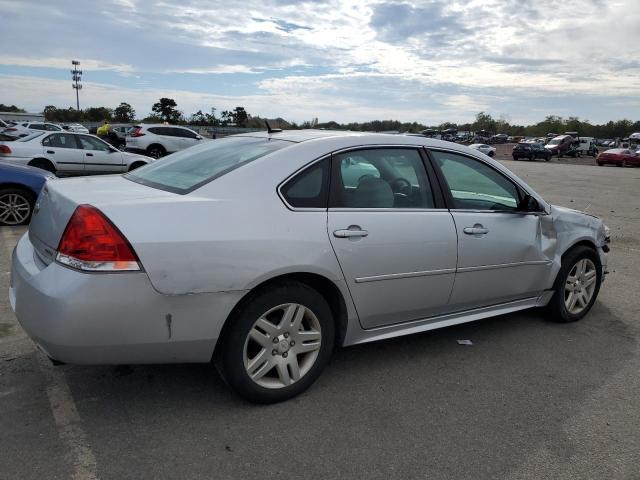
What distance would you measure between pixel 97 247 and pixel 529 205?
3.20m

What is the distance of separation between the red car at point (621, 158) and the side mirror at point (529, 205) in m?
41.5

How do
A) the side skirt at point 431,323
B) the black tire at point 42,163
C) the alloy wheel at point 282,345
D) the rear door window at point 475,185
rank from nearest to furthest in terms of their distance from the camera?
the alloy wheel at point 282,345 < the side skirt at point 431,323 < the rear door window at point 475,185 < the black tire at point 42,163

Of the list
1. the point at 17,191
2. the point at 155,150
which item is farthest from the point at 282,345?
the point at 155,150

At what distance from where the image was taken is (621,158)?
1578 inches

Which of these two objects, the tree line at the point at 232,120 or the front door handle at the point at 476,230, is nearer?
the front door handle at the point at 476,230

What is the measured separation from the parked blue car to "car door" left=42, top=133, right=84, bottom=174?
17.6 ft

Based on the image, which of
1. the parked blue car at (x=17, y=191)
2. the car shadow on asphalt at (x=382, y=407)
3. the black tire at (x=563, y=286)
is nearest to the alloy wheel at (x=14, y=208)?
the parked blue car at (x=17, y=191)

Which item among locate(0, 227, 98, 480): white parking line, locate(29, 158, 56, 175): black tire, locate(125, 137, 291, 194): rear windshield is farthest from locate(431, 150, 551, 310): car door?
locate(29, 158, 56, 175): black tire

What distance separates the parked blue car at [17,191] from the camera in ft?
25.7

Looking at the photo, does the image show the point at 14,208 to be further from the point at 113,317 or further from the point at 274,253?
the point at 274,253

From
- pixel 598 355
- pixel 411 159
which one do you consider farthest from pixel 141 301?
pixel 598 355

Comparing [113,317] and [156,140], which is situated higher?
[113,317]

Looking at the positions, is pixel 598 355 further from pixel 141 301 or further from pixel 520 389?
pixel 141 301

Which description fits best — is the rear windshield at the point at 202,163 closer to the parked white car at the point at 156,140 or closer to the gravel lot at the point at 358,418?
the gravel lot at the point at 358,418
